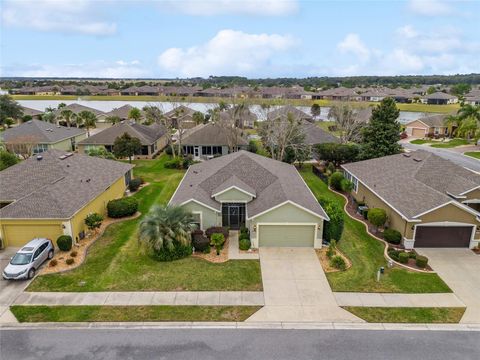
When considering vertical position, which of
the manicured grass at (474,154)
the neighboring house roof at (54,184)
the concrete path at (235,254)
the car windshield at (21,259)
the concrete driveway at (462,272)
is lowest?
the concrete driveway at (462,272)

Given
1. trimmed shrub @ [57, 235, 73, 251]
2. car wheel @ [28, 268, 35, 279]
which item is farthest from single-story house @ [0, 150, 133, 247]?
car wheel @ [28, 268, 35, 279]

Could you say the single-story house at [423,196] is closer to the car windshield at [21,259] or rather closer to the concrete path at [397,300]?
the concrete path at [397,300]

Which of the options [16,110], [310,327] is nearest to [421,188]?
[310,327]

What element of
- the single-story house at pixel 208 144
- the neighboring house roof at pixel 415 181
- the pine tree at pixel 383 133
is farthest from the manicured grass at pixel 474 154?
the single-story house at pixel 208 144

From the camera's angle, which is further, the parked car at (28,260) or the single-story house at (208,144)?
the single-story house at (208,144)

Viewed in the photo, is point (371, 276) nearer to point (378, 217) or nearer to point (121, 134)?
point (378, 217)

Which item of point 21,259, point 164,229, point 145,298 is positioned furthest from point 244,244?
point 21,259
